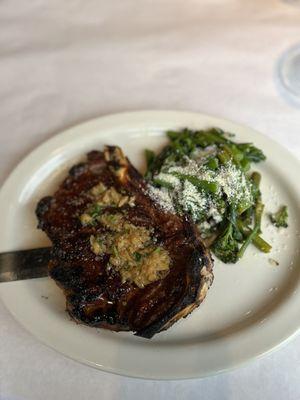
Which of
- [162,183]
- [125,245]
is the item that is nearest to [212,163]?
[162,183]

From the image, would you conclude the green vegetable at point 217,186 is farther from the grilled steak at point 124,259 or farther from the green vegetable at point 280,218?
the grilled steak at point 124,259

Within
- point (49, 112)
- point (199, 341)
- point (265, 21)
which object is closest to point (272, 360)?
point (199, 341)

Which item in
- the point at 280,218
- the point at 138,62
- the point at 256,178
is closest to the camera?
the point at 280,218

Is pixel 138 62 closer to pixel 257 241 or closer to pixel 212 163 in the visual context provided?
pixel 212 163

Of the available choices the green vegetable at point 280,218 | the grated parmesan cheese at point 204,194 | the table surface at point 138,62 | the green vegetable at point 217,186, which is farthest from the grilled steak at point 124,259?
the table surface at point 138,62

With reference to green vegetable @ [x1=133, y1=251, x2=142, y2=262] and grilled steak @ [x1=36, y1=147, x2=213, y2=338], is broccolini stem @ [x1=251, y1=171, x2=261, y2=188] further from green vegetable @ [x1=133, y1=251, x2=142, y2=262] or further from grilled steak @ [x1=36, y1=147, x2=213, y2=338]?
green vegetable @ [x1=133, y1=251, x2=142, y2=262]

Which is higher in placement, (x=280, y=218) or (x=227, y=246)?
(x=280, y=218)

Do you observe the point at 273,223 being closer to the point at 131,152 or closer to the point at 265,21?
the point at 131,152
